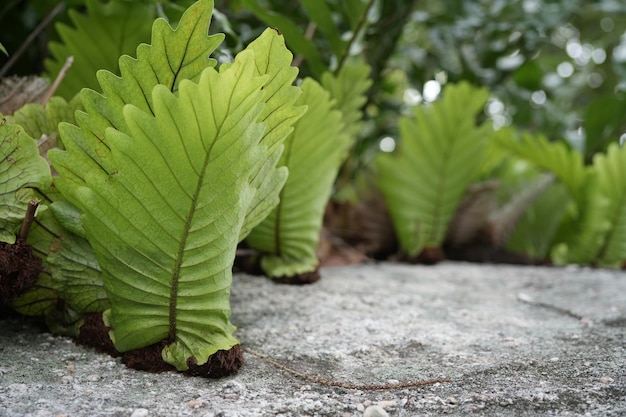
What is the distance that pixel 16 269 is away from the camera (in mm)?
629

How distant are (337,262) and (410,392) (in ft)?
2.39

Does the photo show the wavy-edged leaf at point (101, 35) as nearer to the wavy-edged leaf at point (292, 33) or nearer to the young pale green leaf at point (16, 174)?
the wavy-edged leaf at point (292, 33)

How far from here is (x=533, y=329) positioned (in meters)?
0.80

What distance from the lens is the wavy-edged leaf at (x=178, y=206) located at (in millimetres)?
530

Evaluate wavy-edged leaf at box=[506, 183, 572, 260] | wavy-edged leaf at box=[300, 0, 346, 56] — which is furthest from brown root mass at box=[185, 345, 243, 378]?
wavy-edged leaf at box=[506, 183, 572, 260]

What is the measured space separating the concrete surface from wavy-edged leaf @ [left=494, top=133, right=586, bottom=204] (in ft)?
1.44

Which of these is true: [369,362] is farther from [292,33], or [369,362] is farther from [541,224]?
[541,224]

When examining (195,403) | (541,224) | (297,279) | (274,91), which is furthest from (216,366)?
(541,224)

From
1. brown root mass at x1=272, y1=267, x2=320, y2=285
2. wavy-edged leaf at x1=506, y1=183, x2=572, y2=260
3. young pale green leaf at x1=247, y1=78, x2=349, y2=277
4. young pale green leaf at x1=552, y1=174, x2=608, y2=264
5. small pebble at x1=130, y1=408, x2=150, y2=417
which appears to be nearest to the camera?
small pebble at x1=130, y1=408, x2=150, y2=417

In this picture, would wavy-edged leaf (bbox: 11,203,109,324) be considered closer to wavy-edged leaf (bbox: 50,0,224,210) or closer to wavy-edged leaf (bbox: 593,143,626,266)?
wavy-edged leaf (bbox: 50,0,224,210)

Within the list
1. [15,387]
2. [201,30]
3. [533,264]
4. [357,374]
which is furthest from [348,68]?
[533,264]

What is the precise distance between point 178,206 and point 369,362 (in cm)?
28

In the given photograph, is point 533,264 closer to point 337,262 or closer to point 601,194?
point 601,194

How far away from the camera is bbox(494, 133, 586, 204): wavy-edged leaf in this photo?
1349 millimetres
